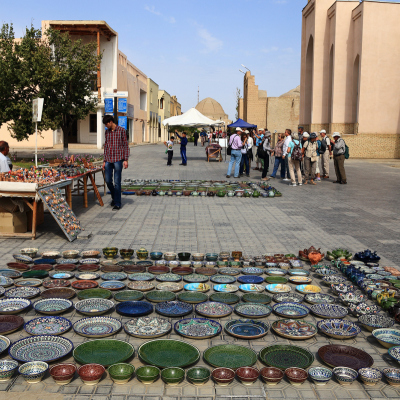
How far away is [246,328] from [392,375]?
3.90ft

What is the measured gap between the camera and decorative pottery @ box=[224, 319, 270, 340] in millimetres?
3666

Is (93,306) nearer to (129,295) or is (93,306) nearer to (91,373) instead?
(129,295)

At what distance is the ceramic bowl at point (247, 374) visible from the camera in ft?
9.80

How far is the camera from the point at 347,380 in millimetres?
3004

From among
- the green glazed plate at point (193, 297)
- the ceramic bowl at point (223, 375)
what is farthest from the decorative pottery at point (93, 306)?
the ceramic bowl at point (223, 375)

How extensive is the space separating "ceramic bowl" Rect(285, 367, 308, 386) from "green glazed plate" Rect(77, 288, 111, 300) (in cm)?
209

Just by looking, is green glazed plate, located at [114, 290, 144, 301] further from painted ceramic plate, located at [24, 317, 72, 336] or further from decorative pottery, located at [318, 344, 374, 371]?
decorative pottery, located at [318, 344, 374, 371]

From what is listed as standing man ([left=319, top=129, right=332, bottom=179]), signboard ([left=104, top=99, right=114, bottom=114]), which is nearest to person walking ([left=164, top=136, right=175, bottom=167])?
signboard ([left=104, top=99, right=114, bottom=114])

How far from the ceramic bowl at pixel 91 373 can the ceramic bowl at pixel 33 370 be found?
247 mm

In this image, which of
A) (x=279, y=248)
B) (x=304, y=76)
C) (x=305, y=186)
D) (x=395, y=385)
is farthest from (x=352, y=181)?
(x=304, y=76)

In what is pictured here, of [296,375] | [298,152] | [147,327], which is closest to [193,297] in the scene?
[147,327]

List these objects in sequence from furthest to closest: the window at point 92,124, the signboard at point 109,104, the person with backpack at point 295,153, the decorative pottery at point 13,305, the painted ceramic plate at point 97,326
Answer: the window at point 92,124 → the signboard at point 109,104 → the person with backpack at point 295,153 → the decorative pottery at point 13,305 → the painted ceramic plate at point 97,326

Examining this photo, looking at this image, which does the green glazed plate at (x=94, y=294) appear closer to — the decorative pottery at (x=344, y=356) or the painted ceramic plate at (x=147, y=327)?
the painted ceramic plate at (x=147, y=327)

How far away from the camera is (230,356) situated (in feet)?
10.9
